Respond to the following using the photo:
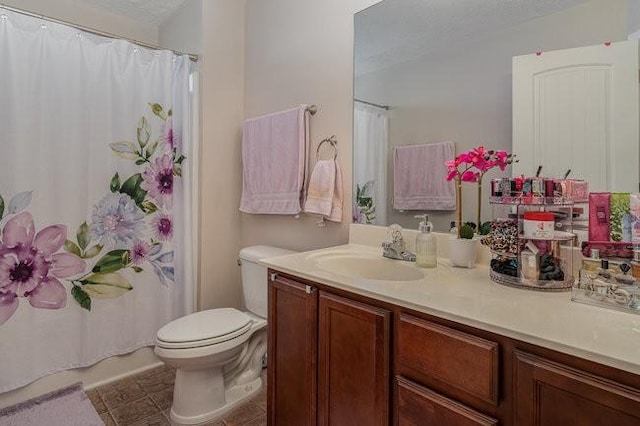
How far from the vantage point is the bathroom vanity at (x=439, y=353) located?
62 cm

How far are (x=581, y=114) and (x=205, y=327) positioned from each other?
1.71 meters

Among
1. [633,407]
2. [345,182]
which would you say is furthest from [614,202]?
[345,182]

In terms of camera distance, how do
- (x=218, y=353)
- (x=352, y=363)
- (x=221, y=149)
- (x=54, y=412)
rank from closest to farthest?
1. (x=352, y=363)
2. (x=218, y=353)
3. (x=54, y=412)
4. (x=221, y=149)

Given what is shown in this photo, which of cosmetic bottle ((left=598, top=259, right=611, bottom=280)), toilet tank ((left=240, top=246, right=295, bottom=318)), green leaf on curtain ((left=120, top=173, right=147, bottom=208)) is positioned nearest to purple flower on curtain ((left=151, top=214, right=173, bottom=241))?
green leaf on curtain ((left=120, top=173, right=147, bottom=208))

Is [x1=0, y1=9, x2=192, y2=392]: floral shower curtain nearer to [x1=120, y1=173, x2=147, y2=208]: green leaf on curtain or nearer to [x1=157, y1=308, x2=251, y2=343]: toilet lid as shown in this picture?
[x1=120, y1=173, x2=147, y2=208]: green leaf on curtain

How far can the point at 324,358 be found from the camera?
1.09 metres

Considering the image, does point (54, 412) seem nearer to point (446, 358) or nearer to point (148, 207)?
point (148, 207)

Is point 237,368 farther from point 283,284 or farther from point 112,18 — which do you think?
point 112,18

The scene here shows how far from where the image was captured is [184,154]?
82.6 inches

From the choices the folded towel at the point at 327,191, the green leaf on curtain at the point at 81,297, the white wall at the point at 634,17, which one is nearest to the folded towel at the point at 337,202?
the folded towel at the point at 327,191

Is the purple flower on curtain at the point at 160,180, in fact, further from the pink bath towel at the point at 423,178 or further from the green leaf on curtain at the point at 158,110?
the pink bath towel at the point at 423,178

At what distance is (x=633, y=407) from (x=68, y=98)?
2.40 metres

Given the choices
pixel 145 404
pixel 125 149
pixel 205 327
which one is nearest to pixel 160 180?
pixel 125 149

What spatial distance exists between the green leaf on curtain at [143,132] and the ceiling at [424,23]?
4.22 feet
